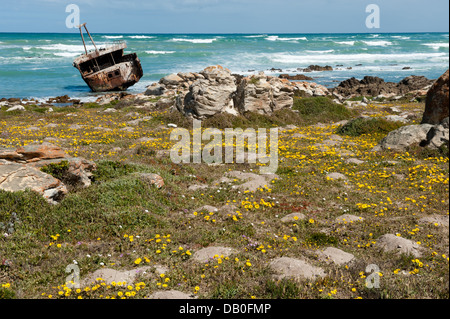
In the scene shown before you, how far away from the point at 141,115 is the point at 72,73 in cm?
5481

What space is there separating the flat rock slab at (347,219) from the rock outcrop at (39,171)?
27.2ft

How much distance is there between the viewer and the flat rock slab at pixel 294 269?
24.2ft

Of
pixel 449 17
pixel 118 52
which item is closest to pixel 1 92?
pixel 118 52

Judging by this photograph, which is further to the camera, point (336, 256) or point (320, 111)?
point (320, 111)

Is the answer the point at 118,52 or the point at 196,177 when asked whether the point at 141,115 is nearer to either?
the point at 196,177

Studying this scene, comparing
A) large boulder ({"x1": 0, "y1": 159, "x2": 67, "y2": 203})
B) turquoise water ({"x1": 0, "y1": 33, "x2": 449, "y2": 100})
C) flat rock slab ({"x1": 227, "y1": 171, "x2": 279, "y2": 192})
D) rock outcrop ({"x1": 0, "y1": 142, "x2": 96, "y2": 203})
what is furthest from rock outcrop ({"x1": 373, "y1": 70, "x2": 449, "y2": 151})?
turquoise water ({"x1": 0, "y1": 33, "x2": 449, "y2": 100})

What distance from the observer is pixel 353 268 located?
7660 millimetres

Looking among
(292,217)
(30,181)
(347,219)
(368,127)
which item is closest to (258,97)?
(368,127)

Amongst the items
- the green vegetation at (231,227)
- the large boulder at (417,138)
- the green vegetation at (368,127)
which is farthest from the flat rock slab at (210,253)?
the green vegetation at (368,127)

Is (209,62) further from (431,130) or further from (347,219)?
(347,219)

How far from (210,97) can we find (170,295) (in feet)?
64.8

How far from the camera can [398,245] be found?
8.71 meters

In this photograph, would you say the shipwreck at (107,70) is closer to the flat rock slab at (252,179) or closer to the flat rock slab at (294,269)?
the flat rock slab at (252,179)

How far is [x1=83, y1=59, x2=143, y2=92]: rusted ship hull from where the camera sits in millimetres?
52022
